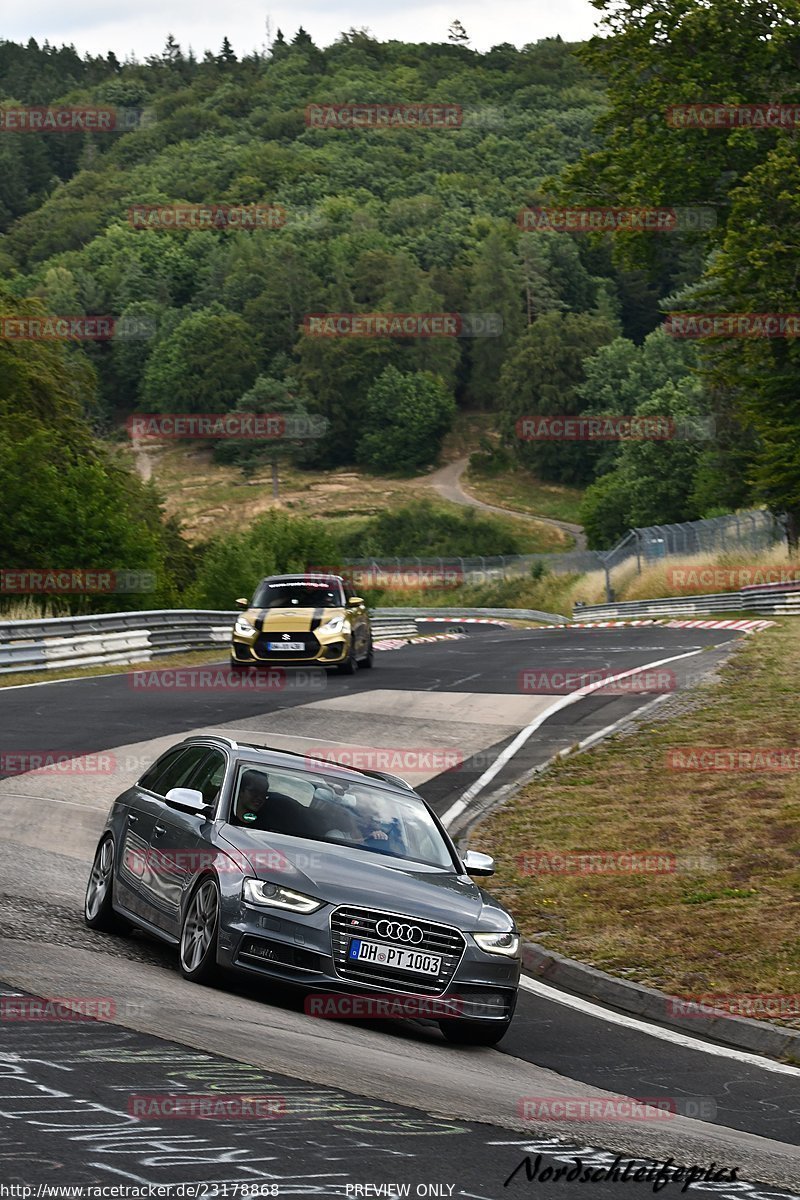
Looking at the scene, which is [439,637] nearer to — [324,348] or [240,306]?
[324,348]

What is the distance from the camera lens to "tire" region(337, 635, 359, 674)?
28.8 m

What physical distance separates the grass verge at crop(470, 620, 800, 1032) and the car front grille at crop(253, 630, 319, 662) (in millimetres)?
8154

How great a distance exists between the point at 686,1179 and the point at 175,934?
4144mm

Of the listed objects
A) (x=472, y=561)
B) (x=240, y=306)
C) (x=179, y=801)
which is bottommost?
(x=472, y=561)

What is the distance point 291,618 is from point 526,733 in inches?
293

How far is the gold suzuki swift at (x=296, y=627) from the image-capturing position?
92.2ft

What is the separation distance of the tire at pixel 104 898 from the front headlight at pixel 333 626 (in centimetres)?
1763

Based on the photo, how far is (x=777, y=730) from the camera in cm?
2016

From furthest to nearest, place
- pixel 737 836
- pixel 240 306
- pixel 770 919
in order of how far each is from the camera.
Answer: pixel 240 306
pixel 737 836
pixel 770 919

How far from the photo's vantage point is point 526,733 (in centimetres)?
2189

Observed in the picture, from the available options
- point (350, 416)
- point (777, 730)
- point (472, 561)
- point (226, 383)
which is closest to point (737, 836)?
point (777, 730)

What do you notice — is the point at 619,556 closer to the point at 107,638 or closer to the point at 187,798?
the point at 107,638

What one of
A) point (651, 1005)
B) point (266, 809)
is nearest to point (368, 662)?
point (651, 1005)

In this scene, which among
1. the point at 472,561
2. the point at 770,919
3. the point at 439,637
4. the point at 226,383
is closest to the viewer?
the point at 770,919
